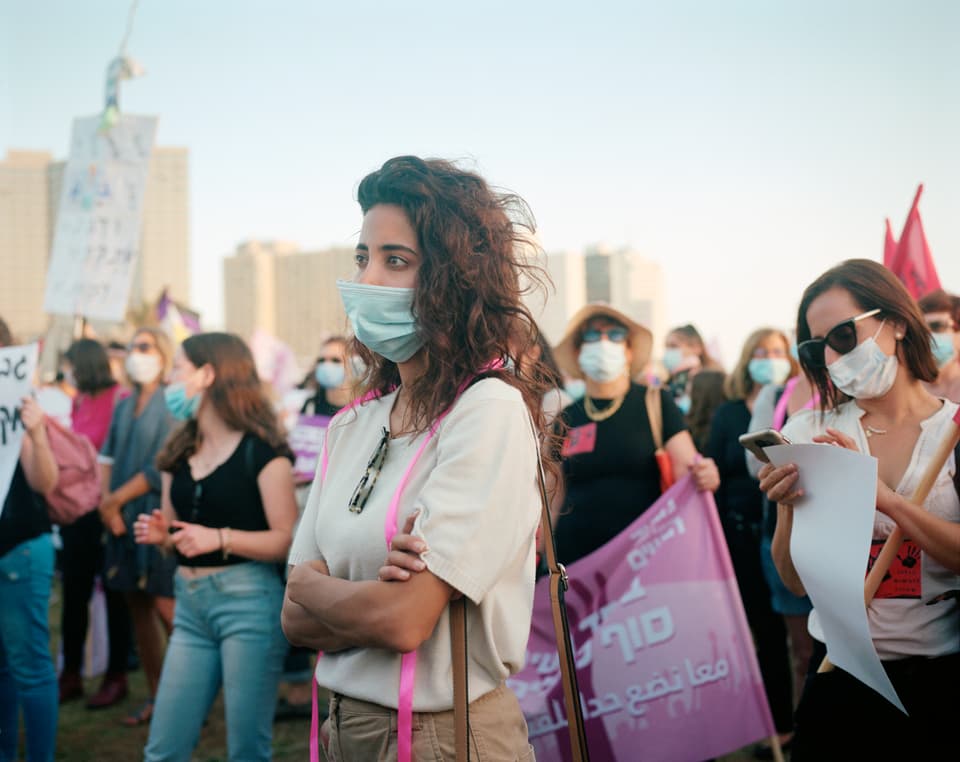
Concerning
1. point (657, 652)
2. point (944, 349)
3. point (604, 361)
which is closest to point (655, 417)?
point (604, 361)

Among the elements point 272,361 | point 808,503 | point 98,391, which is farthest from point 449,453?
point 272,361

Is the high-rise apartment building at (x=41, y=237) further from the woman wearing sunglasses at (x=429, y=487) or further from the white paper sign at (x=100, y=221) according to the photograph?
the woman wearing sunglasses at (x=429, y=487)

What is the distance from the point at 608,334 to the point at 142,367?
3197 millimetres

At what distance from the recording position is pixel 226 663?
3.60 m

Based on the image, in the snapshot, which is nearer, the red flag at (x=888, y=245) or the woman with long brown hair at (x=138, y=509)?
the red flag at (x=888, y=245)

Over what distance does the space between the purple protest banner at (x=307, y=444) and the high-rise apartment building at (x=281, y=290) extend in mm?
50705

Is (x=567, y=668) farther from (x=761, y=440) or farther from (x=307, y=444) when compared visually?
(x=307, y=444)

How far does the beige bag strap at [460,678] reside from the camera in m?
1.87

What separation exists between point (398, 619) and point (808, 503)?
4.14ft

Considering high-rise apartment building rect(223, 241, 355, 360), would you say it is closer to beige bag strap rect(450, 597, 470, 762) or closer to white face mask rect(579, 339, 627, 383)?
white face mask rect(579, 339, 627, 383)

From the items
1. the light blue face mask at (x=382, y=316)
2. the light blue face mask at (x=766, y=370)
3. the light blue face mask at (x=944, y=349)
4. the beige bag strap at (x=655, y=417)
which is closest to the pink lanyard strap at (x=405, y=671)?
the light blue face mask at (x=382, y=316)

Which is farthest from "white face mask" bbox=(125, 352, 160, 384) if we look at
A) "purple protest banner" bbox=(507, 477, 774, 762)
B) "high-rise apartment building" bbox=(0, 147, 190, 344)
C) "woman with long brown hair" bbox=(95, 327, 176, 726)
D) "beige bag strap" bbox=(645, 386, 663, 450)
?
"high-rise apartment building" bbox=(0, 147, 190, 344)

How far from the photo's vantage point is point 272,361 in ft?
40.9

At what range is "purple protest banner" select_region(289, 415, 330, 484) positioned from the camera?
520cm
